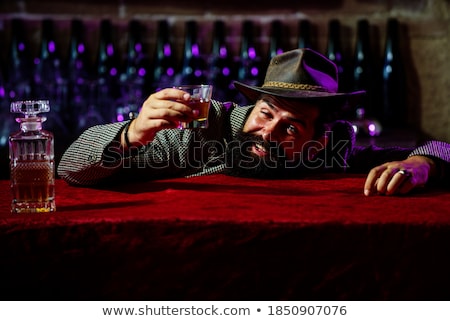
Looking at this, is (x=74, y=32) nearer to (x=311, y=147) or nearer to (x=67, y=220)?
(x=311, y=147)

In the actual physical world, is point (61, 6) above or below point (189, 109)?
above

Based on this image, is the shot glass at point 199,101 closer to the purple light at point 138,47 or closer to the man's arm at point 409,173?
the man's arm at point 409,173

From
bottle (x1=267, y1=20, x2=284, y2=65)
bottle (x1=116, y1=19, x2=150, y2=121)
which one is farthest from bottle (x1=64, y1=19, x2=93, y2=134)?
bottle (x1=267, y1=20, x2=284, y2=65)

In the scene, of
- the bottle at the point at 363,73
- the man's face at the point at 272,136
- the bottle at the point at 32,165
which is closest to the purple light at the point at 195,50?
the bottle at the point at 363,73

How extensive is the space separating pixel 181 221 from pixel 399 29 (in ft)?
9.37

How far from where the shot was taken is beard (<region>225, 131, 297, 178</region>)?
168cm

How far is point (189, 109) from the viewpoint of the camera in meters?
1.35

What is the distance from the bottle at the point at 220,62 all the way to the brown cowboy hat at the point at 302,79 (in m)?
1.35

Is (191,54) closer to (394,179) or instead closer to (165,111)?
(165,111)

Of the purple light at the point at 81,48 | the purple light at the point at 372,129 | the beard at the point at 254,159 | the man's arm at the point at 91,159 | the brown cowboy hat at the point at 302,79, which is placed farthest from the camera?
the purple light at the point at 81,48

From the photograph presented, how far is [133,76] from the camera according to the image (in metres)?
3.25

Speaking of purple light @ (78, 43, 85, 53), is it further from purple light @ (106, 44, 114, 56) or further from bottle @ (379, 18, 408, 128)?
Result: bottle @ (379, 18, 408, 128)

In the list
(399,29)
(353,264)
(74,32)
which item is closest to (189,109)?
(353,264)

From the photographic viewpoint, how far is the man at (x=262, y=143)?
148cm
